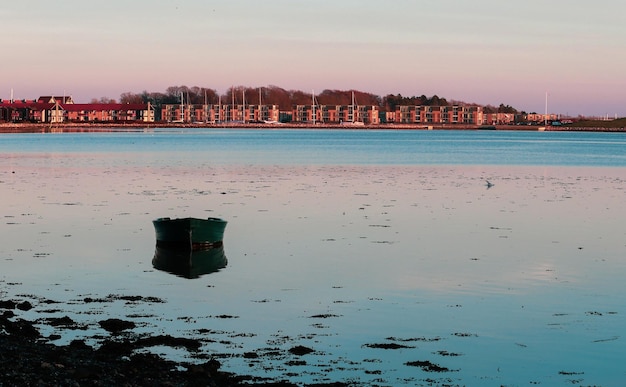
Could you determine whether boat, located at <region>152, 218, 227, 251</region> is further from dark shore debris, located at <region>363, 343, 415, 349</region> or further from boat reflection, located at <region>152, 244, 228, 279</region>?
dark shore debris, located at <region>363, 343, 415, 349</region>

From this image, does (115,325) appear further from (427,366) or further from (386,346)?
(427,366)

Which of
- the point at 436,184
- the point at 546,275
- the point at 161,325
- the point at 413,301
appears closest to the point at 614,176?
the point at 436,184

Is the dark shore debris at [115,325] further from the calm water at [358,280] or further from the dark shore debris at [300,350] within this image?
the dark shore debris at [300,350]

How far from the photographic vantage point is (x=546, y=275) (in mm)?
25922

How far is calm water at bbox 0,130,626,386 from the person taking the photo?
55.9 feet

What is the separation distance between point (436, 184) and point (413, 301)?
3979cm

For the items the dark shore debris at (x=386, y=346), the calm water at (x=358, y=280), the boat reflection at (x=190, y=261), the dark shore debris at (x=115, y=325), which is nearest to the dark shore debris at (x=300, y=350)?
the calm water at (x=358, y=280)

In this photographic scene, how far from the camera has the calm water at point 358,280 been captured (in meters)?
17.0

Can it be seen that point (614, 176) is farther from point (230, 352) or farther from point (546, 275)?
point (230, 352)

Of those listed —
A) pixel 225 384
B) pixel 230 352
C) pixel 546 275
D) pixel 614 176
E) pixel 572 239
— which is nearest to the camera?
pixel 225 384

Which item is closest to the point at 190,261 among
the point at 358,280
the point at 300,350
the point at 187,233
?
the point at 187,233

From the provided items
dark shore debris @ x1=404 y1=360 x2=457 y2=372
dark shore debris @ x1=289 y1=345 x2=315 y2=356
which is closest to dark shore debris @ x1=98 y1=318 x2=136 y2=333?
dark shore debris @ x1=289 y1=345 x2=315 y2=356

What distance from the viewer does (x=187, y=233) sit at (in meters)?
29.1

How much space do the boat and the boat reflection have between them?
0.16 m
